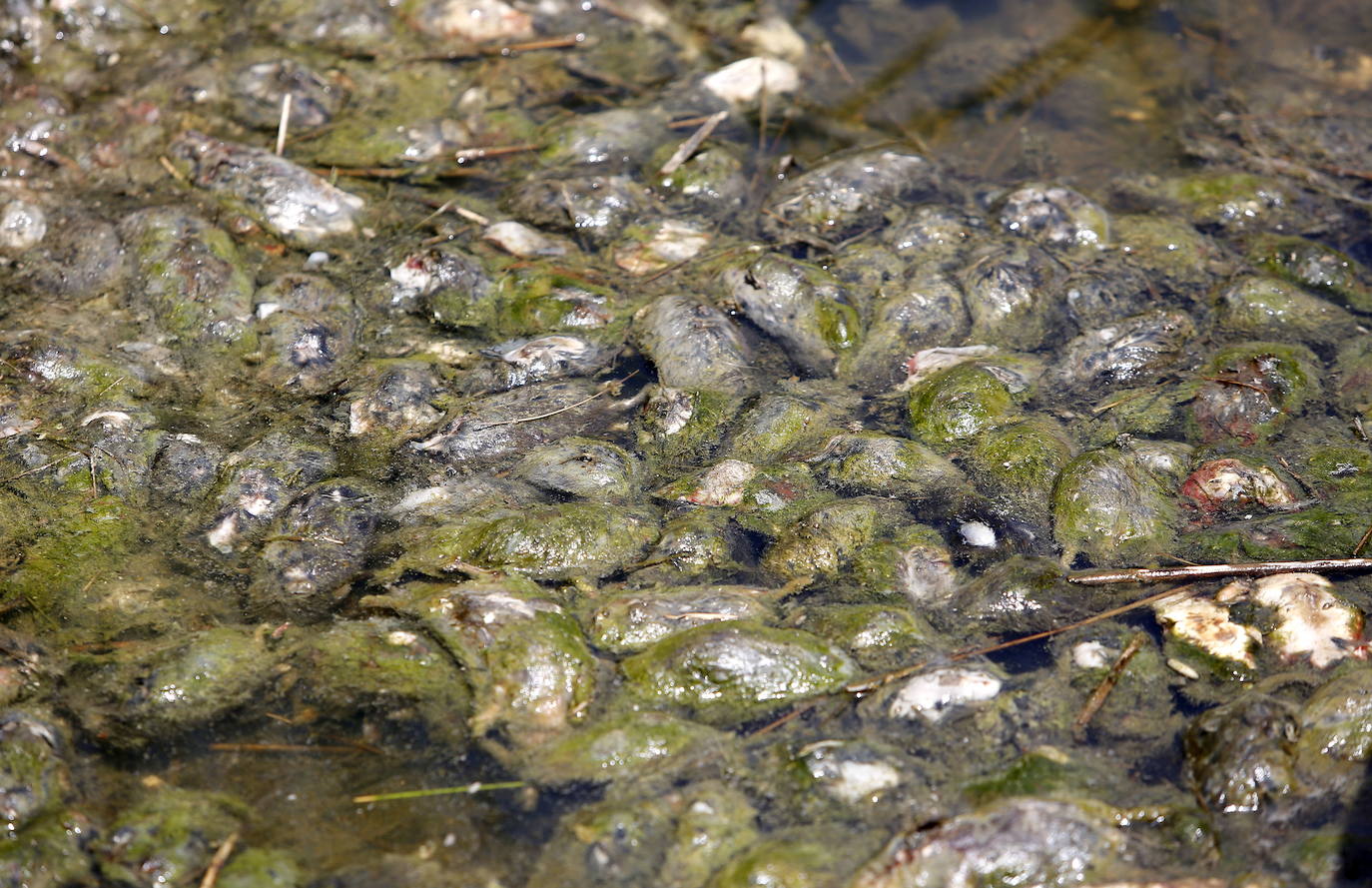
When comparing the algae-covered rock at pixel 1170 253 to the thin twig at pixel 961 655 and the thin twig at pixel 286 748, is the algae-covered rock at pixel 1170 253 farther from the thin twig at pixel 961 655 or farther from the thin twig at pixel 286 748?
the thin twig at pixel 286 748

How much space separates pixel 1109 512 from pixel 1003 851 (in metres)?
1.22

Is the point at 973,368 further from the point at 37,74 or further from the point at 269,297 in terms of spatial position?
the point at 37,74

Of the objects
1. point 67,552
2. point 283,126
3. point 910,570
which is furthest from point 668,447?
point 283,126

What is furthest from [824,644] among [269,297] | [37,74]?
[37,74]

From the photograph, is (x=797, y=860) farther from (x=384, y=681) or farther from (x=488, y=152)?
(x=488, y=152)

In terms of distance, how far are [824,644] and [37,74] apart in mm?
4663

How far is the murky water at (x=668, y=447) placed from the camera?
2535 millimetres

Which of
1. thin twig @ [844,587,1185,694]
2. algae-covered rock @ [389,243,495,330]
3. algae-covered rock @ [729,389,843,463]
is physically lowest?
thin twig @ [844,587,1185,694]

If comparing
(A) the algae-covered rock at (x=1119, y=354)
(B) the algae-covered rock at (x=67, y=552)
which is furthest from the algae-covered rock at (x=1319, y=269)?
(B) the algae-covered rock at (x=67, y=552)

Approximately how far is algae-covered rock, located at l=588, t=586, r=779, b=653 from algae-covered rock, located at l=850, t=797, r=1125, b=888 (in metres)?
0.80

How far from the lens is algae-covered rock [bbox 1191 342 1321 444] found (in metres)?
3.54

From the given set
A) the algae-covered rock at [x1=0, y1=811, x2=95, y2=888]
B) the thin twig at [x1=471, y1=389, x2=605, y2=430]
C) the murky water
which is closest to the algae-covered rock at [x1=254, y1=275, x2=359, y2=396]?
the murky water

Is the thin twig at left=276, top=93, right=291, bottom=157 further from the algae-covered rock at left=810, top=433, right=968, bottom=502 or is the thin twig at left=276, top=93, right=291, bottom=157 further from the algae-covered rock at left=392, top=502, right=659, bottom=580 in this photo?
the algae-covered rock at left=810, top=433, right=968, bottom=502

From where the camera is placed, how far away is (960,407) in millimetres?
3566
